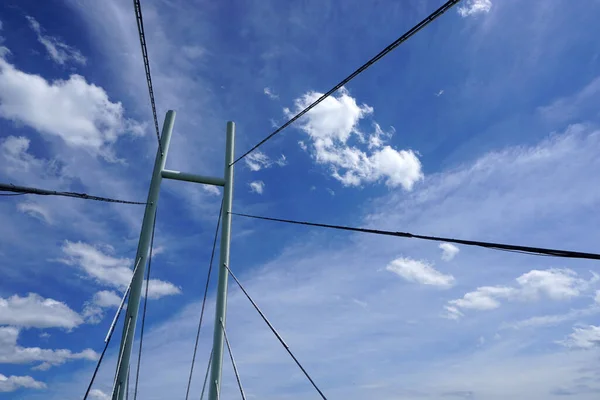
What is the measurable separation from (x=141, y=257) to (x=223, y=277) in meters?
2.12

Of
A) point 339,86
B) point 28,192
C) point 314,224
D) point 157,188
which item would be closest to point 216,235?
point 157,188

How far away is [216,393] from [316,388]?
9.91ft

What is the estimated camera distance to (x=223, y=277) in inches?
420

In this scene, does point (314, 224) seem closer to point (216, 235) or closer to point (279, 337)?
point (279, 337)

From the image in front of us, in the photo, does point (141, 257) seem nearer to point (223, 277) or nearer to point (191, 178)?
point (223, 277)

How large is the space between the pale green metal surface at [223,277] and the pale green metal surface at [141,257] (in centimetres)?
175

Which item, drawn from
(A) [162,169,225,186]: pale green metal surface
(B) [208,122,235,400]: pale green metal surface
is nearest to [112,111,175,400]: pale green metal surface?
(A) [162,169,225,186]: pale green metal surface

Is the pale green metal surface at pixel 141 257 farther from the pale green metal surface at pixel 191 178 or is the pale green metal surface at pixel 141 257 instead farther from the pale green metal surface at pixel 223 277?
the pale green metal surface at pixel 223 277

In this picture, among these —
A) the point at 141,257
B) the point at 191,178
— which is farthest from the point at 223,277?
the point at 191,178

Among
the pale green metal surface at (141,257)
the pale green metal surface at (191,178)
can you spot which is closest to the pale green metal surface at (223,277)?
the pale green metal surface at (191,178)

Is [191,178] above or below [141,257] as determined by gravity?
above

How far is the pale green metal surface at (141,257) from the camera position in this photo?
9476 millimetres

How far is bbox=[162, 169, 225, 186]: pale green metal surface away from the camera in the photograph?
11.7 meters

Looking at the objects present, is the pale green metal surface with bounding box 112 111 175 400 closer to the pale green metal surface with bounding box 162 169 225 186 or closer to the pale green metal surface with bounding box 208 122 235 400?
the pale green metal surface with bounding box 162 169 225 186
